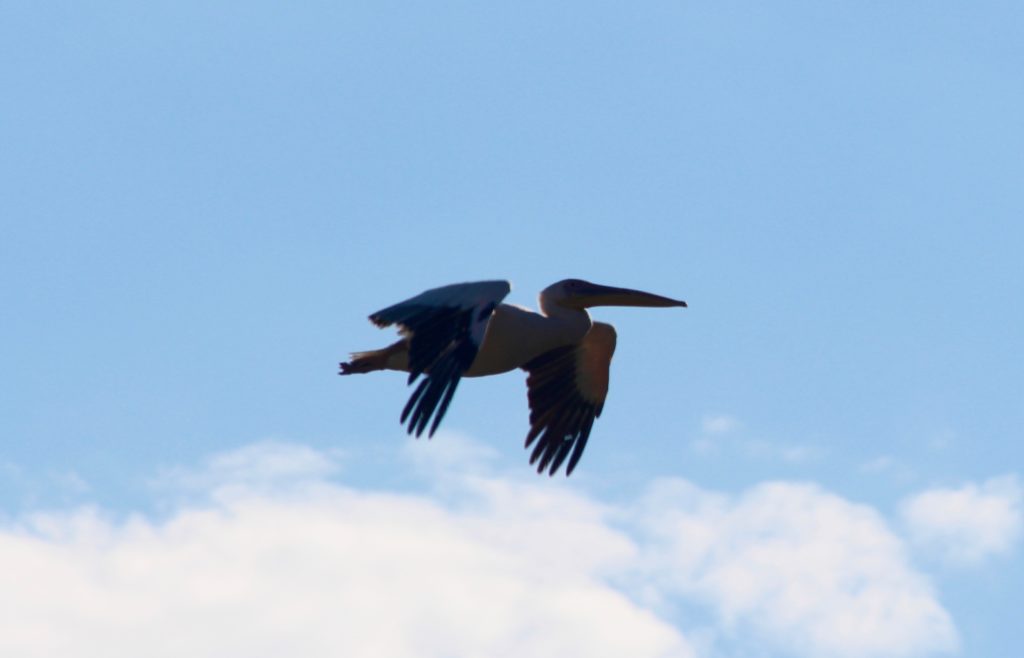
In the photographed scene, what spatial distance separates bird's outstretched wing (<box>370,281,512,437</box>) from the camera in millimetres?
15578

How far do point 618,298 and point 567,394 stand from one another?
1.14 metres

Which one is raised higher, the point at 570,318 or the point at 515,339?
the point at 570,318

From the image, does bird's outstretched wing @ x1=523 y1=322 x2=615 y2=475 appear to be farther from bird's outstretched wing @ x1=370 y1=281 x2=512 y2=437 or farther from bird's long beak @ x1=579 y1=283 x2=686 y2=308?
bird's outstretched wing @ x1=370 y1=281 x2=512 y2=437

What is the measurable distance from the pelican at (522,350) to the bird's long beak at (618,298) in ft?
0.03

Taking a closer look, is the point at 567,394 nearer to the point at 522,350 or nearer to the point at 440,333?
the point at 522,350

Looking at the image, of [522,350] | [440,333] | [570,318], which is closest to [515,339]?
[522,350]

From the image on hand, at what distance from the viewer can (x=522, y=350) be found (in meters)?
17.7

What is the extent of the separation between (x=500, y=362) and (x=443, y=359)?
1.65m

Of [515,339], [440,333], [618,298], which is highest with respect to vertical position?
[618,298]

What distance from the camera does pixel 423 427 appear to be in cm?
1547

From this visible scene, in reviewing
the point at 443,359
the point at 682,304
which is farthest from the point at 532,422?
the point at 443,359

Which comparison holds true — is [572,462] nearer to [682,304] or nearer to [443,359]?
[682,304]

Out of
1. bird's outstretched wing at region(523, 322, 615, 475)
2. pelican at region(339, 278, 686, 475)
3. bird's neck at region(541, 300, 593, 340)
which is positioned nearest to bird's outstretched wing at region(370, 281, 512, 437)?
pelican at region(339, 278, 686, 475)

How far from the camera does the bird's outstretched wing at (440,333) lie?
15.6 m
